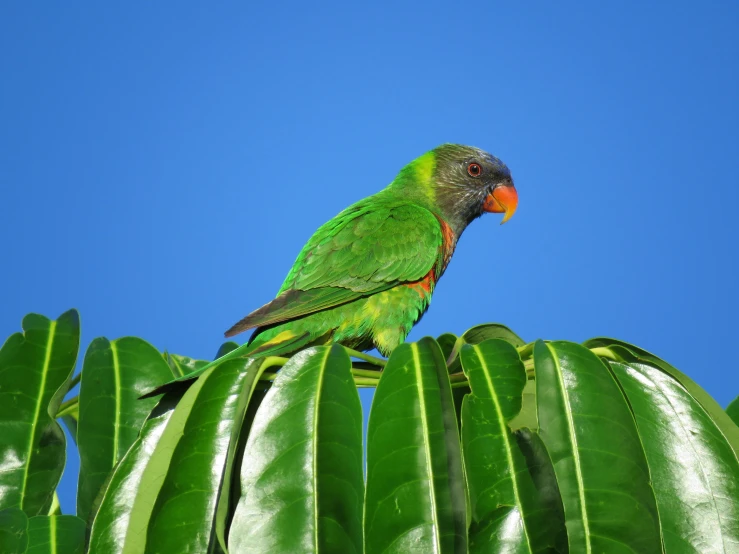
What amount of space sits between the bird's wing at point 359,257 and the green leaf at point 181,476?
1715 mm

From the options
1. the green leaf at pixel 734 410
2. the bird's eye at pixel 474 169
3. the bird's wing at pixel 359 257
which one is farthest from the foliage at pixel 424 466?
the bird's eye at pixel 474 169

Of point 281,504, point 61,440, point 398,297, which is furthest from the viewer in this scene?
point 398,297

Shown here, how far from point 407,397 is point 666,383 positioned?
2.42ft

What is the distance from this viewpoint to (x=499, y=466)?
57.6 inches

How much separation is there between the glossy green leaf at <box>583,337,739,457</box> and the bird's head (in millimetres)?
3409

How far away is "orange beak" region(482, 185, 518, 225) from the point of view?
224 inches

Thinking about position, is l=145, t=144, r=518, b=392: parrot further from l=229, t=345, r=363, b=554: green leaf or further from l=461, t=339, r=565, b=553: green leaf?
l=461, t=339, r=565, b=553: green leaf

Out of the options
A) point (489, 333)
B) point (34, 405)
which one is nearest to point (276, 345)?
point (34, 405)

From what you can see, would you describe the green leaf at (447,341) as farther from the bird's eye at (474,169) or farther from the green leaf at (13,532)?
the bird's eye at (474,169)

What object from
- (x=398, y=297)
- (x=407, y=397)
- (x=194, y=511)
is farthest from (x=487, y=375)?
A: (x=398, y=297)

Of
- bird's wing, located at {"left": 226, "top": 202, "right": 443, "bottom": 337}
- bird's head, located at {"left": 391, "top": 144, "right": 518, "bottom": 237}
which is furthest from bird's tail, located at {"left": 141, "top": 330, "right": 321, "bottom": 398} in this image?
bird's head, located at {"left": 391, "top": 144, "right": 518, "bottom": 237}

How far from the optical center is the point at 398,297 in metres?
4.12

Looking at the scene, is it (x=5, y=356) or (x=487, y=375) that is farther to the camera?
(x=5, y=356)

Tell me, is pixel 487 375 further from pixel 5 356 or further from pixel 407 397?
pixel 5 356
